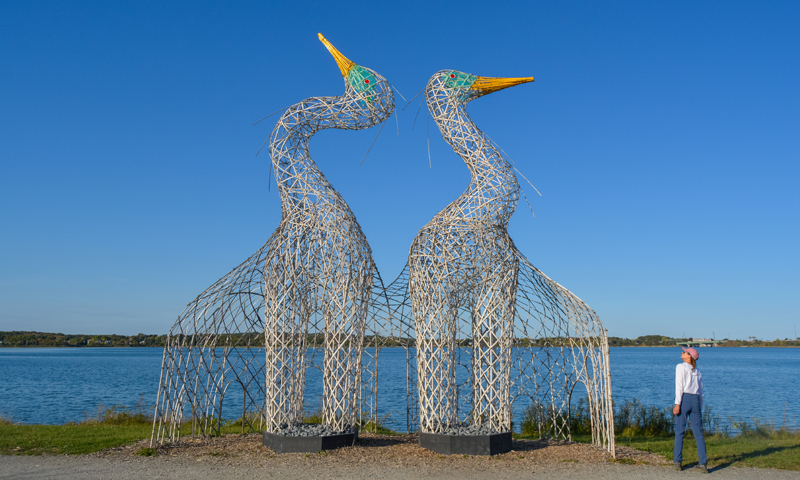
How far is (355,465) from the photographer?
7.89 meters

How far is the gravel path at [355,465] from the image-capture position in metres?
7.35

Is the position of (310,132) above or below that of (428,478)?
above

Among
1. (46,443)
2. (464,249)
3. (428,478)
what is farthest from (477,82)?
(46,443)

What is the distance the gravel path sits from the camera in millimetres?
7352

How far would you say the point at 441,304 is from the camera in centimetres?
863

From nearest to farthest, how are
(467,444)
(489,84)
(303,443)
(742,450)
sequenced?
(467,444) → (303,443) → (742,450) → (489,84)

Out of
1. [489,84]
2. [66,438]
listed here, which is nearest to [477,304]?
[489,84]

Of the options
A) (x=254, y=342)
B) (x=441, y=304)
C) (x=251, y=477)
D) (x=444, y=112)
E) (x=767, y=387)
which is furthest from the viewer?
(x=767, y=387)

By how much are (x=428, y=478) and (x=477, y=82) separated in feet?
20.8

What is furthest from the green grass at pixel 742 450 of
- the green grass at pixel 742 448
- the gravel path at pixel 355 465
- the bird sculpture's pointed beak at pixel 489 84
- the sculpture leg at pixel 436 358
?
the bird sculpture's pointed beak at pixel 489 84

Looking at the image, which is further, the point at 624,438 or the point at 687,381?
the point at 624,438

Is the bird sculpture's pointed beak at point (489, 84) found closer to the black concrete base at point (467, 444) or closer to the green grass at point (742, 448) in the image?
the black concrete base at point (467, 444)

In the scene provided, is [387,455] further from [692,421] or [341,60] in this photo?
[341,60]

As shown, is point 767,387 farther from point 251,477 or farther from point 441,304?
point 251,477
